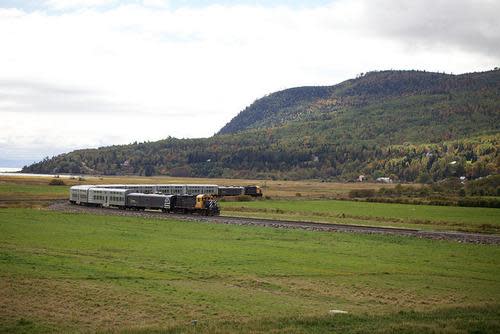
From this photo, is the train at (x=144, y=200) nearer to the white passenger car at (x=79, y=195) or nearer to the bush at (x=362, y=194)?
the white passenger car at (x=79, y=195)

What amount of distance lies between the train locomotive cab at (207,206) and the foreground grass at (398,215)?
387 cm

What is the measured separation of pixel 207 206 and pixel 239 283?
48.6m

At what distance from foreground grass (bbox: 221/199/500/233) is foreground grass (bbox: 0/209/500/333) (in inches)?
655

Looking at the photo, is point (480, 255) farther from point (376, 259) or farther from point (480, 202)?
point (480, 202)

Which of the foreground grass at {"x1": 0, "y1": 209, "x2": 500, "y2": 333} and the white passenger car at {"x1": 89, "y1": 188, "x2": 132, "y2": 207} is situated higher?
the white passenger car at {"x1": 89, "y1": 188, "x2": 132, "y2": 207}

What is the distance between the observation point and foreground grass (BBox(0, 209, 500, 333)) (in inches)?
883

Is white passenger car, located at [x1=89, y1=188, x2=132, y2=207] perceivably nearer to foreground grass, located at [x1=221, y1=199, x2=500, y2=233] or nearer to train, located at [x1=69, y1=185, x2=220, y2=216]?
train, located at [x1=69, y1=185, x2=220, y2=216]

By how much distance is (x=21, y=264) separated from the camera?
32.2m

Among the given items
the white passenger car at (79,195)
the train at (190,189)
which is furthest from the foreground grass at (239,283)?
the train at (190,189)

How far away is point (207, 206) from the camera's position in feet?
259

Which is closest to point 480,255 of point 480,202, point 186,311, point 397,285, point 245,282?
point 397,285

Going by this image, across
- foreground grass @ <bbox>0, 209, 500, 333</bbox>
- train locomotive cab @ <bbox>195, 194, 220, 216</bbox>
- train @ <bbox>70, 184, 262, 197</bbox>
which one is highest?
train @ <bbox>70, 184, 262, 197</bbox>

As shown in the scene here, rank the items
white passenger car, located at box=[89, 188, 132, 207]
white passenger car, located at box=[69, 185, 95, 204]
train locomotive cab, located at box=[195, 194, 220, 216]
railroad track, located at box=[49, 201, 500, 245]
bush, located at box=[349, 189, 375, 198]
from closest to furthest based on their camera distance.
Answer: railroad track, located at box=[49, 201, 500, 245] < train locomotive cab, located at box=[195, 194, 220, 216] < white passenger car, located at box=[89, 188, 132, 207] < white passenger car, located at box=[69, 185, 95, 204] < bush, located at box=[349, 189, 375, 198]

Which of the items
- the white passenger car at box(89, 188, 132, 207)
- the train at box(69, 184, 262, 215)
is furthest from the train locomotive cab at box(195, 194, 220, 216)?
the white passenger car at box(89, 188, 132, 207)
